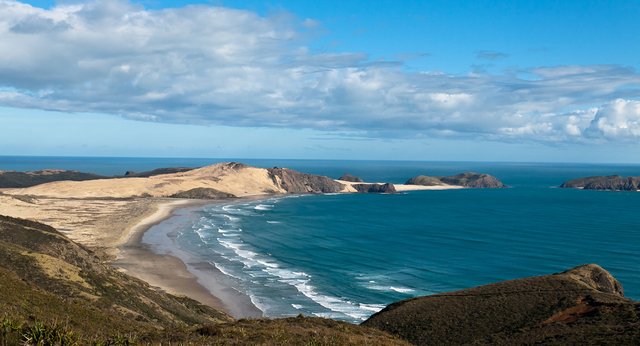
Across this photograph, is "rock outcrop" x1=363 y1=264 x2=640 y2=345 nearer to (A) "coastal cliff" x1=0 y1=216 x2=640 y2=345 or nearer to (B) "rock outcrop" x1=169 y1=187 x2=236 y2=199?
(A) "coastal cliff" x1=0 y1=216 x2=640 y2=345

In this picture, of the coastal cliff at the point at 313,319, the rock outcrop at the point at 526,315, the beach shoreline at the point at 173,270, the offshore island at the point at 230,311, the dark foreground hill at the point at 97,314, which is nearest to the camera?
the dark foreground hill at the point at 97,314

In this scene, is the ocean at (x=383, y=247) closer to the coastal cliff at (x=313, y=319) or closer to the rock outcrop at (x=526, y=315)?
the rock outcrop at (x=526, y=315)

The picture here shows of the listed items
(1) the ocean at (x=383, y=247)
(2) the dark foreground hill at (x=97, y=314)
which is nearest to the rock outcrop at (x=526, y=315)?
(2) the dark foreground hill at (x=97, y=314)

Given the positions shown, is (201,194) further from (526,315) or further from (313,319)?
(526,315)

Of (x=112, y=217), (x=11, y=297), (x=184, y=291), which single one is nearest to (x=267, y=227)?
(x=112, y=217)

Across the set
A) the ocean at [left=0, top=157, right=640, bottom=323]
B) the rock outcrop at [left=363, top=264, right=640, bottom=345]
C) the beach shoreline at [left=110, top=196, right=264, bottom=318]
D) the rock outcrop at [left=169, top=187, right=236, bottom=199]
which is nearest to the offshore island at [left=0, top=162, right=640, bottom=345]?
the rock outcrop at [left=363, top=264, right=640, bottom=345]

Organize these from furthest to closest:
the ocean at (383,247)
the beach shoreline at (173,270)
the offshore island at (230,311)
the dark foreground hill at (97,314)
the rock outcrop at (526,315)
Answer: the ocean at (383,247) → the beach shoreline at (173,270) → the rock outcrop at (526,315) → the offshore island at (230,311) → the dark foreground hill at (97,314)
